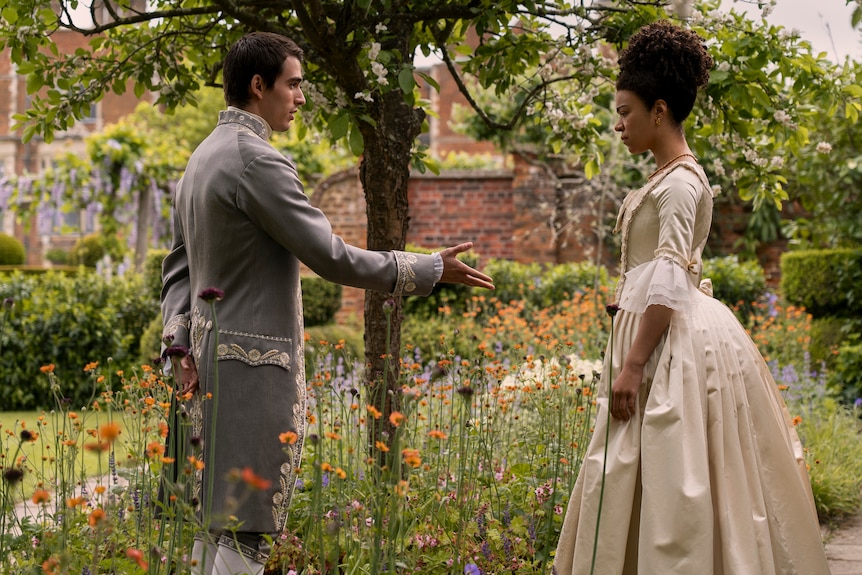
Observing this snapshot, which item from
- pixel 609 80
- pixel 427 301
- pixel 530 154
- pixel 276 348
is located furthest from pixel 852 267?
pixel 276 348

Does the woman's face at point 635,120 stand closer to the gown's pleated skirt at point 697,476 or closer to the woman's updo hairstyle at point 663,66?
the woman's updo hairstyle at point 663,66

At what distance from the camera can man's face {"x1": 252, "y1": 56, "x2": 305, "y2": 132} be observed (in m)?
2.14

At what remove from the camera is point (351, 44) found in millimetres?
3096

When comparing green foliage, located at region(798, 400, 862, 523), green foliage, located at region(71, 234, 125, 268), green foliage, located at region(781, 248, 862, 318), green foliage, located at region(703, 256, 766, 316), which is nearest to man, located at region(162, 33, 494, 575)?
green foliage, located at region(798, 400, 862, 523)

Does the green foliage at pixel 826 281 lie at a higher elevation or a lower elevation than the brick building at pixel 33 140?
lower

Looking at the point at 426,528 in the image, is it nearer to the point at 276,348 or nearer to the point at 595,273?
the point at 276,348

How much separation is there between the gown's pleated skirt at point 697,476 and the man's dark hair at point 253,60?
110cm

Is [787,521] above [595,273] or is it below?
below

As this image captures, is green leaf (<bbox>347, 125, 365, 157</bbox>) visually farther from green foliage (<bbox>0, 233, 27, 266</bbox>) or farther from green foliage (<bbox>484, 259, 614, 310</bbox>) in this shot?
green foliage (<bbox>0, 233, 27, 266</bbox>)

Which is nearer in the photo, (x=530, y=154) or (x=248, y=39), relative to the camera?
(x=248, y=39)

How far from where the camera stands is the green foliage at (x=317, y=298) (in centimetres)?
877

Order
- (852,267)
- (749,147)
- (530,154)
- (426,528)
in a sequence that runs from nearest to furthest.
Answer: (426,528) < (749,147) < (852,267) < (530,154)

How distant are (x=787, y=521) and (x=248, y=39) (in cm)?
177

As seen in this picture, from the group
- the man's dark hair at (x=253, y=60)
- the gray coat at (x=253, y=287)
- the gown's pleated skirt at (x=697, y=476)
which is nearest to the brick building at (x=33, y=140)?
the man's dark hair at (x=253, y=60)
